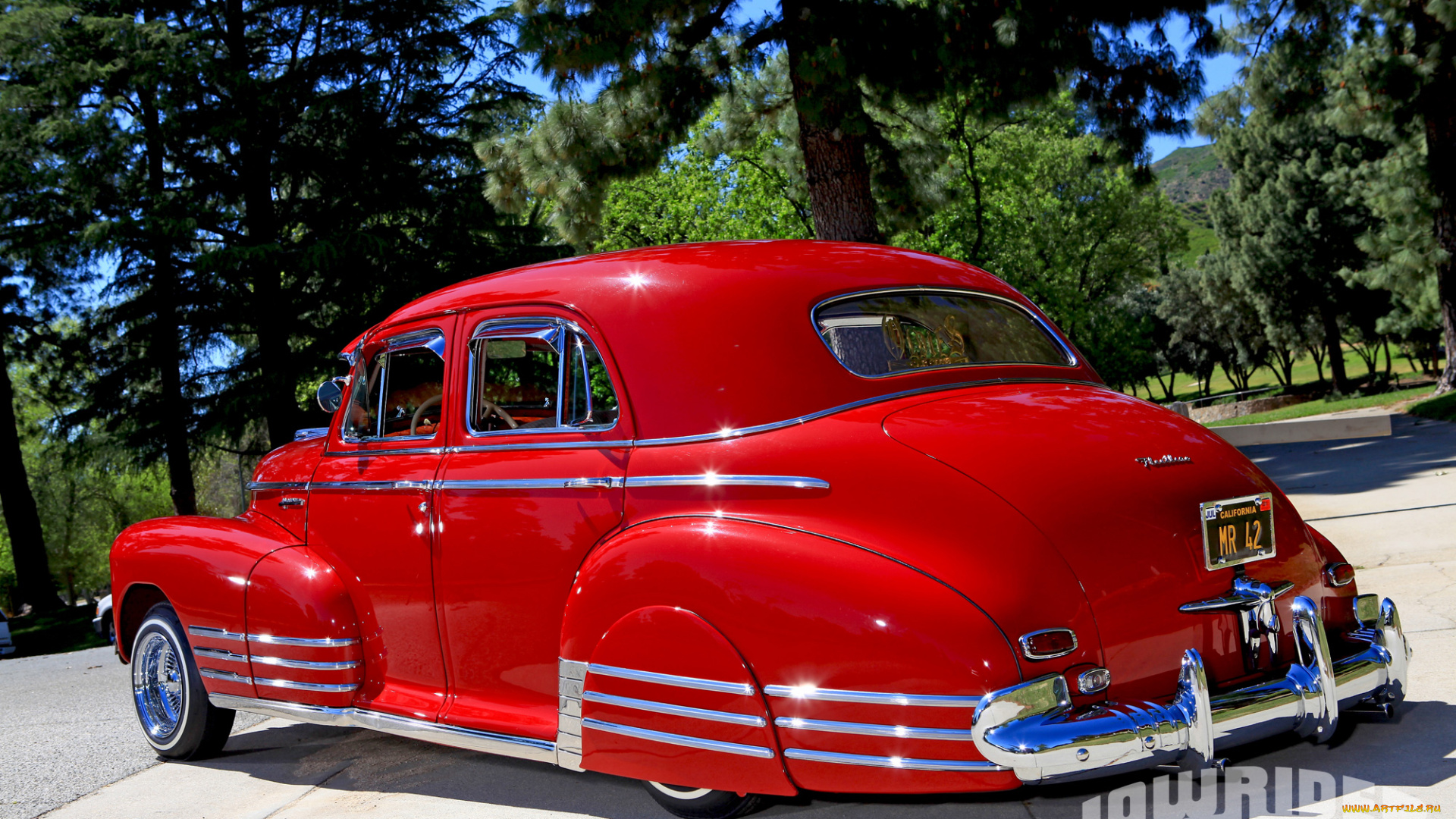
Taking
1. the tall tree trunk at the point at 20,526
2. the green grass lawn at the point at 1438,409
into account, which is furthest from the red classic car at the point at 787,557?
the tall tree trunk at the point at 20,526

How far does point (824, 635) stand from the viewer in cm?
309

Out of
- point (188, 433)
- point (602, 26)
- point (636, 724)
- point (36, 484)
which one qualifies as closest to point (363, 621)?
point (636, 724)

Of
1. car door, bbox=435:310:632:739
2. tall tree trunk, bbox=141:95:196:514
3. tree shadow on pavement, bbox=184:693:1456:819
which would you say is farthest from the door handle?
tall tree trunk, bbox=141:95:196:514

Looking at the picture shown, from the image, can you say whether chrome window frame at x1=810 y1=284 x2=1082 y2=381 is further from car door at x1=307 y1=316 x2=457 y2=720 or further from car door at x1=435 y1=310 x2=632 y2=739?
car door at x1=307 y1=316 x2=457 y2=720

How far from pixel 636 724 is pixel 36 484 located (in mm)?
45608

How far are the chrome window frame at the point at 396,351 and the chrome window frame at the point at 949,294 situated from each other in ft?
5.38

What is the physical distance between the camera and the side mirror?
16.8ft

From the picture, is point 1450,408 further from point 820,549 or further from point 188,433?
point 188,433

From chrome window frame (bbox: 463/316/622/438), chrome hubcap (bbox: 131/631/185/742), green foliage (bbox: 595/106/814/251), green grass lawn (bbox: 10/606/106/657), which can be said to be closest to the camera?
chrome window frame (bbox: 463/316/622/438)

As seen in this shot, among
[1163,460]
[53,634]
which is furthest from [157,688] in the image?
[53,634]

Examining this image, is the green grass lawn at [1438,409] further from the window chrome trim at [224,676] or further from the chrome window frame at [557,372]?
the window chrome trim at [224,676]

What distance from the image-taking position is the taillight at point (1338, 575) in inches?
145

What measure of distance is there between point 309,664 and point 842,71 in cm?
713

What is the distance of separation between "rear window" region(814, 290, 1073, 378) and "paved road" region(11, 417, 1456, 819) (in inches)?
57.6
